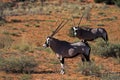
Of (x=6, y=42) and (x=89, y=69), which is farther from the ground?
(x=89, y=69)

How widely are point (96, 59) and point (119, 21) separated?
49.3ft

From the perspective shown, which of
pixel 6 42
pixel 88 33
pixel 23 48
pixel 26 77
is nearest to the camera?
pixel 26 77

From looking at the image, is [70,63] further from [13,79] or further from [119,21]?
[119,21]

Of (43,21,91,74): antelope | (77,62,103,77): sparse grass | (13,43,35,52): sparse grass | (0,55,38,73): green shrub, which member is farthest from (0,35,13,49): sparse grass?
(77,62,103,77): sparse grass

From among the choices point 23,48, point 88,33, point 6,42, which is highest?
point 88,33

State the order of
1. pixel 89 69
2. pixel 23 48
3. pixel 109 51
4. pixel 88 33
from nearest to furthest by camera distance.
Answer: pixel 89 69, pixel 109 51, pixel 23 48, pixel 88 33

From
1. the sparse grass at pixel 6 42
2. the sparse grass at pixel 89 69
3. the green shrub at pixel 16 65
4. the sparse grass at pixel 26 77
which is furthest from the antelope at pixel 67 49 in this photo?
the sparse grass at pixel 6 42

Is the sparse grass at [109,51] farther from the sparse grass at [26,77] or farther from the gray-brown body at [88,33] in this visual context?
the sparse grass at [26,77]

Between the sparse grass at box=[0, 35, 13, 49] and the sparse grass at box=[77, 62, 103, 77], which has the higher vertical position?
the sparse grass at box=[77, 62, 103, 77]

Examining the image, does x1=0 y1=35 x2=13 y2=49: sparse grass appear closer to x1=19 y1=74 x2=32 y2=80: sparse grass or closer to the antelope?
the antelope

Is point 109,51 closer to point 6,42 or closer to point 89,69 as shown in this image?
point 89,69

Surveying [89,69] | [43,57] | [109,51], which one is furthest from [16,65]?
[109,51]

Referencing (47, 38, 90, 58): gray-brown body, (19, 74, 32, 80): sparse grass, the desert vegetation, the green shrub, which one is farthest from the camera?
the green shrub

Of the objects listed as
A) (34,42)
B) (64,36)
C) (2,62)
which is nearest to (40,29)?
(64,36)
